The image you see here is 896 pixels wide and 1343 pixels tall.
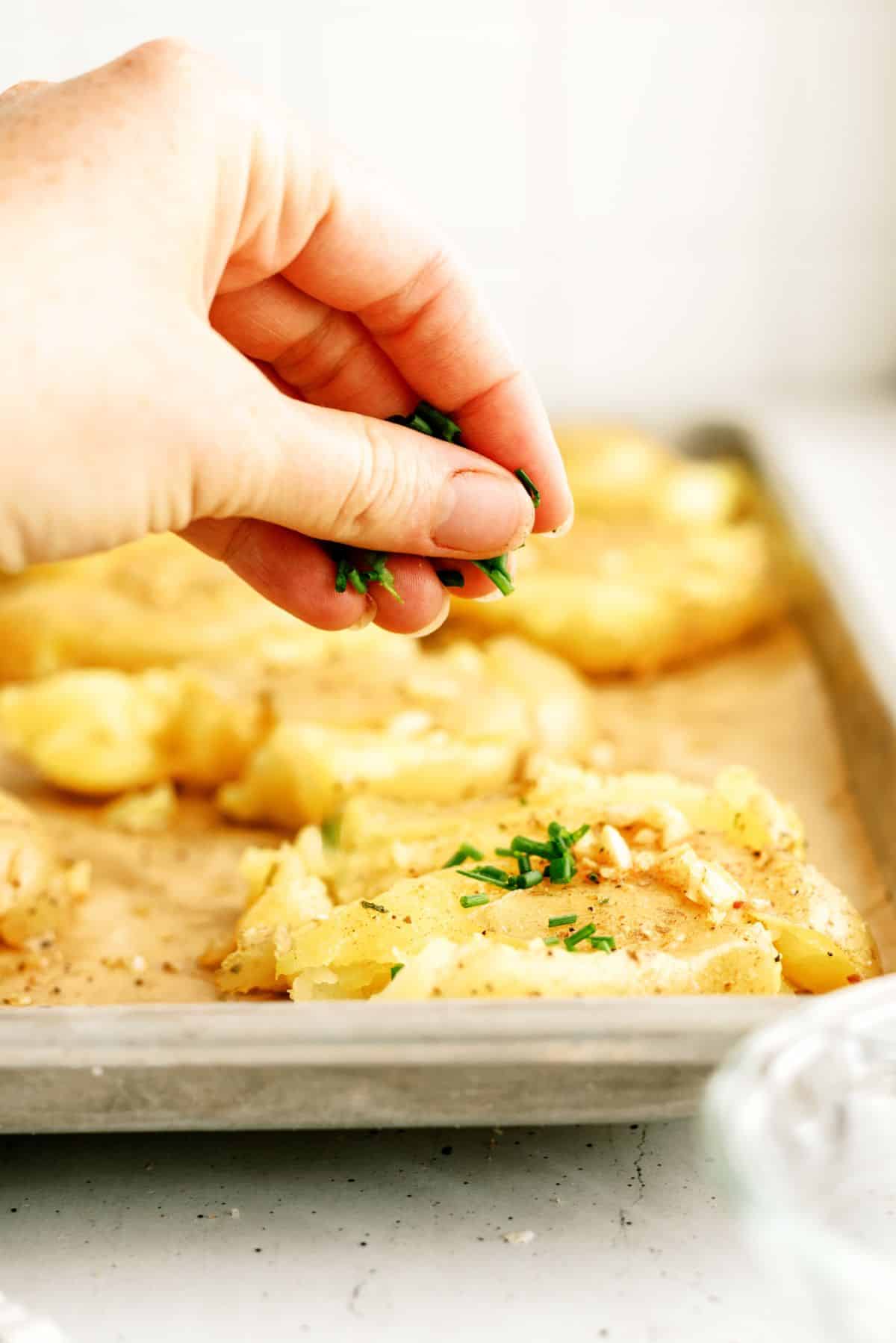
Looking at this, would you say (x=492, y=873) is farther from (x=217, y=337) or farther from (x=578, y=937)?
(x=217, y=337)

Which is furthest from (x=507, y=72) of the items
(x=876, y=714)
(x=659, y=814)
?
(x=659, y=814)

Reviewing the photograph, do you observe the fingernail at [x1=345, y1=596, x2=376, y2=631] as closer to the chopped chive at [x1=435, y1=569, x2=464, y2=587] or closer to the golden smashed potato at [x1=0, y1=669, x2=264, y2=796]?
the chopped chive at [x1=435, y1=569, x2=464, y2=587]

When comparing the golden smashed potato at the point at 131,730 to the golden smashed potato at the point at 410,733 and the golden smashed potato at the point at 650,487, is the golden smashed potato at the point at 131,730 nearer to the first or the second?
the golden smashed potato at the point at 410,733

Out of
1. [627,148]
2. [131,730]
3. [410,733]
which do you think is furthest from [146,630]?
[627,148]

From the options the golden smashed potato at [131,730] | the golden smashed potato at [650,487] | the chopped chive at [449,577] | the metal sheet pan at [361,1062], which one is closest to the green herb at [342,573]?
the chopped chive at [449,577]

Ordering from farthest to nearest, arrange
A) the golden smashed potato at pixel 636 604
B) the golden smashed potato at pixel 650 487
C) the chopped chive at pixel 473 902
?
the golden smashed potato at pixel 650 487 → the golden smashed potato at pixel 636 604 → the chopped chive at pixel 473 902

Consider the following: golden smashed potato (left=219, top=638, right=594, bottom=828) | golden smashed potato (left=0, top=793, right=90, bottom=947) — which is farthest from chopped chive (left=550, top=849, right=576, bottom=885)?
golden smashed potato (left=0, top=793, right=90, bottom=947)
